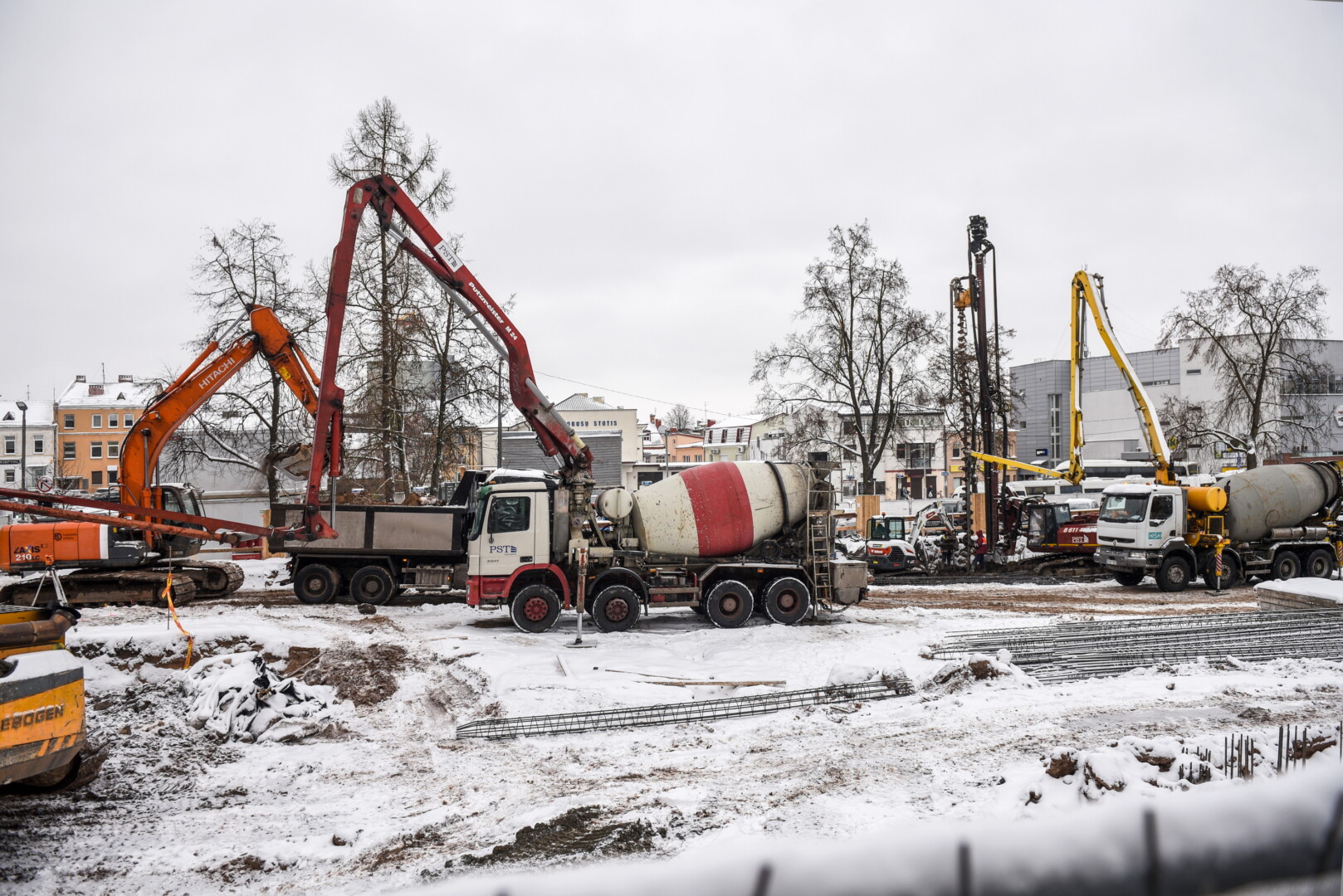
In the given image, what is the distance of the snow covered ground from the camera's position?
5934 millimetres

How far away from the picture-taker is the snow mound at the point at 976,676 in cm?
1009

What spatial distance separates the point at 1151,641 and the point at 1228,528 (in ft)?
43.7

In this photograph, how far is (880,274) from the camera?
33781mm

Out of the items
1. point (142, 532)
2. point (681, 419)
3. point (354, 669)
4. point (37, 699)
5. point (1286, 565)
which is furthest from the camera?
point (681, 419)

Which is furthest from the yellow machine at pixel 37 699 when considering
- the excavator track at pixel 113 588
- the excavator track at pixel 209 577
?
→ the excavator track at pixel 209 577

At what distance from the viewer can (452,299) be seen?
16.9m

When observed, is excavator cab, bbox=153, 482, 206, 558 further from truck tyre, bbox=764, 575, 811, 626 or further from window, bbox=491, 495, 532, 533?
truck tyre, bbox=764, 575, 811, 626

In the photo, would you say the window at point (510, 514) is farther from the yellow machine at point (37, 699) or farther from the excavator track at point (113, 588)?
the yellow machine at point (37, 699)

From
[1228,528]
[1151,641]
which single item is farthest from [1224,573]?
[1151,641]

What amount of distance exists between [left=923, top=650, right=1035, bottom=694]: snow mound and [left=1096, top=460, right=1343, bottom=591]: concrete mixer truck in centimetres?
1422

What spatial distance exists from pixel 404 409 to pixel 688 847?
22.9 metres

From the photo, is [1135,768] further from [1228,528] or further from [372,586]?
[1228,528]

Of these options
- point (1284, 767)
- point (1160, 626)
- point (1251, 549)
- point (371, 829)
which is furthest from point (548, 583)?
point (1251, 549)

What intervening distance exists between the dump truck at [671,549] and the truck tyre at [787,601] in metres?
0.02
